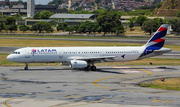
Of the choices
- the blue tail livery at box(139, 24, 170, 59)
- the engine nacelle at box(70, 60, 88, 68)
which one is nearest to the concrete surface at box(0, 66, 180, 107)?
the engine nacelle at box(70, 60, 88, 68)

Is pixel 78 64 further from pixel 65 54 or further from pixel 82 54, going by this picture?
pixel 65 54

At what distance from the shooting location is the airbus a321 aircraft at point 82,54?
5112 centimetres

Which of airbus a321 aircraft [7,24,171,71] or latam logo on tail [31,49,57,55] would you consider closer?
airbus a321 aircraft [7,24,171,71]

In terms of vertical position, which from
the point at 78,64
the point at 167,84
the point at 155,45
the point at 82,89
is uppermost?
the point at 155,45

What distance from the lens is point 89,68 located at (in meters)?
54.0

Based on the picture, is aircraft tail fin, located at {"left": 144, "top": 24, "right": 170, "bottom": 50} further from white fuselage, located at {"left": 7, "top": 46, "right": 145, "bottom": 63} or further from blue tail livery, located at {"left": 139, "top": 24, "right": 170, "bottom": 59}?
white fuselage, located at {"left": 7, "top": 46, "right": 145, "bottom": 63}

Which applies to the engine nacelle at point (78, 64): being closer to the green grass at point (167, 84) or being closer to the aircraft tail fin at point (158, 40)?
the green grass at point (167, 84)

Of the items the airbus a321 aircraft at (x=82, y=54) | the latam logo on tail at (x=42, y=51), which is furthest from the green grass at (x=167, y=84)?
the latam logo on tail at (x=42, y=51)

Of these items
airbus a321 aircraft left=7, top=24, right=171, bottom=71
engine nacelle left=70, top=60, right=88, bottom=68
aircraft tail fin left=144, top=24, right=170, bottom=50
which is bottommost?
engine nacelle left=70, top=60, right=88, bottom=68

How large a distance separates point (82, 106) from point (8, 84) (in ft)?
52.0

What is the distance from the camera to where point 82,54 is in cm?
5297

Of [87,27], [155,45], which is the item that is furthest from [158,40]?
[87,27]

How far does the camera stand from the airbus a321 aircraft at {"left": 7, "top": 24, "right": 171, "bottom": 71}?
5112 cm

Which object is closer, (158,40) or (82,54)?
(82,54)
